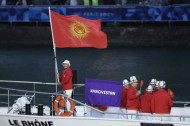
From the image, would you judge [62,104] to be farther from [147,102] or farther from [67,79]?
[147,102]

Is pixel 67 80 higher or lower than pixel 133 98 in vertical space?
higher

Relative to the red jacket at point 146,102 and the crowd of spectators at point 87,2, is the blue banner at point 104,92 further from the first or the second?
the crowd of spectators at point 87,2

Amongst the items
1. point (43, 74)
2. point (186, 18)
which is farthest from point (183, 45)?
point (43, 74)

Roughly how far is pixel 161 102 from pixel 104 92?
65.2 inches

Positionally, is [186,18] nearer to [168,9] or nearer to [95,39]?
[168,9]

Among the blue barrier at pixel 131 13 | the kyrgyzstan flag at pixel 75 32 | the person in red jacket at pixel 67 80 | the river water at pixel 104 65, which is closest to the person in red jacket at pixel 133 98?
the kyrgyzstan flag at pixel 75 32

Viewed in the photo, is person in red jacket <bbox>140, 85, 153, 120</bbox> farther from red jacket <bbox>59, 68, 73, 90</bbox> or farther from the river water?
the river water

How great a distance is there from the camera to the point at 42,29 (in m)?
34.8

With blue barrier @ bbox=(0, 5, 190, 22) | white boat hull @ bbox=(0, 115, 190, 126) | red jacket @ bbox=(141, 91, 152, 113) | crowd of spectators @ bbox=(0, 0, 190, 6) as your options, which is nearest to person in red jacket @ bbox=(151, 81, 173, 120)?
red jacket @ bbox=(141, 91, 152, 113)

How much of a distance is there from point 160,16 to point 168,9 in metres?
0.73

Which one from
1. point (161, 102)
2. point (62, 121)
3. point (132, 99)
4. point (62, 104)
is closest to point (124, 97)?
point (132, 99)

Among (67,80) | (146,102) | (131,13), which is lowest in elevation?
(146,102)

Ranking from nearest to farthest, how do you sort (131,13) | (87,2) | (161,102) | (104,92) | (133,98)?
(161,102) → (133,98) → (104,92) → (131,13) → (87,2)

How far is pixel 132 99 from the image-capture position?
1452cm
